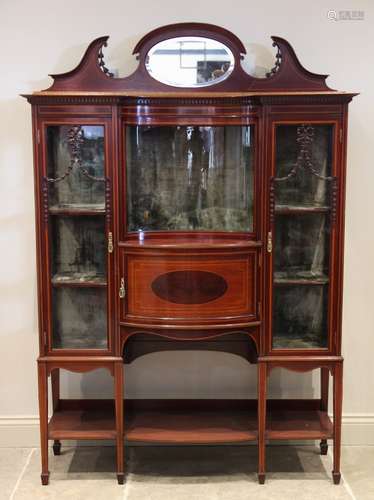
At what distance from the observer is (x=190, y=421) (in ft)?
9.98

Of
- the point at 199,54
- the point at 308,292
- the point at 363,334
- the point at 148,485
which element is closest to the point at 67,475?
the point at 148,485

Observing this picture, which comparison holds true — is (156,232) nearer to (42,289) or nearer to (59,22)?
(42,289)

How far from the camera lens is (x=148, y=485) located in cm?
287

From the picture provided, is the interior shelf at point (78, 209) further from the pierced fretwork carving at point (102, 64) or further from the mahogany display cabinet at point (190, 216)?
the pierced fretwork carving at point (102, 64)

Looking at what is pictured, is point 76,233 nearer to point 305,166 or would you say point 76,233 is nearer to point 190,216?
point 190,216

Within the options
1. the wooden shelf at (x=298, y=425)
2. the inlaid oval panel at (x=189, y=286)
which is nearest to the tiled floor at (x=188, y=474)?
the wooden shelf at (x=298, y=425)

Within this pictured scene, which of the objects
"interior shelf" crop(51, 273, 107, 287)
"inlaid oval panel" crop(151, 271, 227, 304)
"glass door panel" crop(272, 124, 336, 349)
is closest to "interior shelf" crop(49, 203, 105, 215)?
"interior shelf" crop(51, 273, 107, 287)

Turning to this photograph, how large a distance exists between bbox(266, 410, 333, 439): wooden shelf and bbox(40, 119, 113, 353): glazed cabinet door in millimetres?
921

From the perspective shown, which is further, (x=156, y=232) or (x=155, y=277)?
(x=156, y=232)

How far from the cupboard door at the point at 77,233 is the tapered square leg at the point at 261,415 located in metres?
0.75

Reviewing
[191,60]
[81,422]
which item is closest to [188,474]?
[81,422]

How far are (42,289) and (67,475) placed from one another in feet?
3.10

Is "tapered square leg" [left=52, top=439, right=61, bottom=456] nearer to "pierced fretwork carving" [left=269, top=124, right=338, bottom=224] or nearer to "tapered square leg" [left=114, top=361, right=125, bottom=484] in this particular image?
"tapered square leg" [left=114, top=361, right=125, bottom=484]

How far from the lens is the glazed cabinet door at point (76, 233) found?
2746 millimetres
